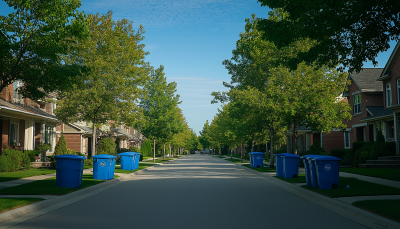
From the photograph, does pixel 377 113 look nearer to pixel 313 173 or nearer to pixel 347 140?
pixel 347 140

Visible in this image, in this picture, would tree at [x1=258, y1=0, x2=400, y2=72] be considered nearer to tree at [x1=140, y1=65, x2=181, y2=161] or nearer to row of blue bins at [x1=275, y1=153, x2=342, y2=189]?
row of blue bins at [x1=275, y1=153, x2=342, y2=189]

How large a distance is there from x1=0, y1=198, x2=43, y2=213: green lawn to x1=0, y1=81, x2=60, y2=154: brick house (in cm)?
1287

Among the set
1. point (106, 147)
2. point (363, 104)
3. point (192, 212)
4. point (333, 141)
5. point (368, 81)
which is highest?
point (368, 81)

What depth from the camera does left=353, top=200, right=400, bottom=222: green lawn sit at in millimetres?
8116

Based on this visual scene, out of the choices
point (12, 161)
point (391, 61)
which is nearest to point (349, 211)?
point (12, 161)

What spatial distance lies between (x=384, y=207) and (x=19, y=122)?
2509 cm

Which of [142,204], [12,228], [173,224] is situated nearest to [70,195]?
[142,204]

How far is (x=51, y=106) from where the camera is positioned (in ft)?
119

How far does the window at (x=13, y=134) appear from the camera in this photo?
82.8 feet

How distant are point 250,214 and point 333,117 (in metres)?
16.1

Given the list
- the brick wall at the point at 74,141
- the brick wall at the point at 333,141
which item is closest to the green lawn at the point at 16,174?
the brick wall at the point at 74,141

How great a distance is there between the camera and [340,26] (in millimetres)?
12250

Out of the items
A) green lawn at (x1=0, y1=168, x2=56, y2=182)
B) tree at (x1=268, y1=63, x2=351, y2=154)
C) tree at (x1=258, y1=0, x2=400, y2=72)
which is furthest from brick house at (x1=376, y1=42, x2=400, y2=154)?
green lawn at (x1=0, y1=168, x2=56, y2=182)

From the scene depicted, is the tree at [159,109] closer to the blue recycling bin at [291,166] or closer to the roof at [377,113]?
the roof at [377,113]
